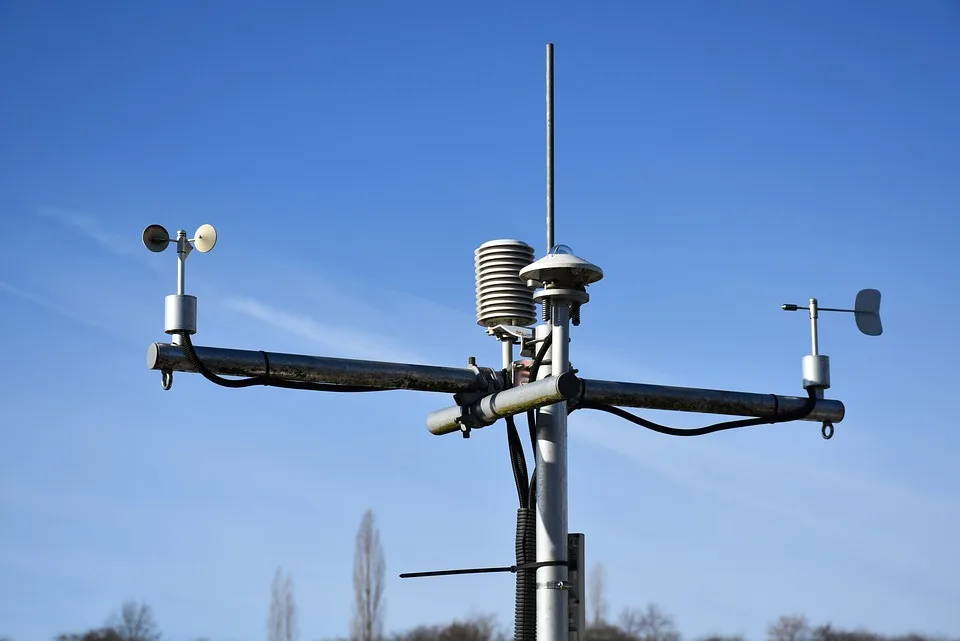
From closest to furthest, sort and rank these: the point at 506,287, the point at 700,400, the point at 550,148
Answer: the point at 506,287 → the point at 700,400 → the point at 550,148

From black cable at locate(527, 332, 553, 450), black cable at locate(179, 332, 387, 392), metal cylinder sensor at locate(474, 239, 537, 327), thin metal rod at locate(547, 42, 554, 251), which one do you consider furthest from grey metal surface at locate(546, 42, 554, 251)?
black cable at locate(179, 332, 387, 392)

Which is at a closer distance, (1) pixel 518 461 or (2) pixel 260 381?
(2) pixel 260 381

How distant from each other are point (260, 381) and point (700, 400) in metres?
3.55

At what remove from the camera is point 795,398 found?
1237 cm

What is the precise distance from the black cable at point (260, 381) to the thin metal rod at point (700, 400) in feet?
5.74

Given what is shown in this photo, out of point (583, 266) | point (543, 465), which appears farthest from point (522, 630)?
point (583, 266)

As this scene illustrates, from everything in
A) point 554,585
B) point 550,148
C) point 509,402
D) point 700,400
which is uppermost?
point 550,148

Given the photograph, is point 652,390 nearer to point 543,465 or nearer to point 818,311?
point 543,465

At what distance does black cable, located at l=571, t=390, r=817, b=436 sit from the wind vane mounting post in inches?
0.5

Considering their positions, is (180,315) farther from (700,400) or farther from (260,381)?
(700,400)


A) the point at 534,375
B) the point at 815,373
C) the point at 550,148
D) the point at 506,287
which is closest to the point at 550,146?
the point at 550,148

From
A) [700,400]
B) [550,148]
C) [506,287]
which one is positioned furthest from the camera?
[550,148]

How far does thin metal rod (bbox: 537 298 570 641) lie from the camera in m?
10.6

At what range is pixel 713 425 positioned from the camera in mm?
12070
